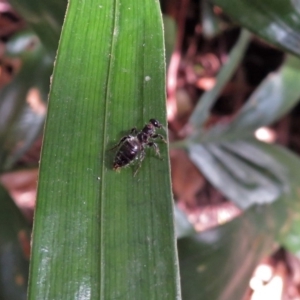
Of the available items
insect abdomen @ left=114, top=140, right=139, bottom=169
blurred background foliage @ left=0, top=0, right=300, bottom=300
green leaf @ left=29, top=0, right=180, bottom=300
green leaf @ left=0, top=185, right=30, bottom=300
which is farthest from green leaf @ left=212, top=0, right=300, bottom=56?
green leaf @ left=0, top=185, right=30, bottom=300

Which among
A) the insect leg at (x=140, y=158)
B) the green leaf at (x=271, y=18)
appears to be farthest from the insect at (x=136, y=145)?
the green leaf at (x=271, y=18)

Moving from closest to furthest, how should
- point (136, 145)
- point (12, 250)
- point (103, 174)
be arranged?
point (103, 174), point (136, 145), point (12, 250)

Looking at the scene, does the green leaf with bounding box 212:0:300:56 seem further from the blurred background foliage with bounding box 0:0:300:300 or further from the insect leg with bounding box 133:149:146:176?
the insect leg with bounding box 133:149:146:176

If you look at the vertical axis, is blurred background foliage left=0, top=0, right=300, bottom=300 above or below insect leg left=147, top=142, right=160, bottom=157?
above

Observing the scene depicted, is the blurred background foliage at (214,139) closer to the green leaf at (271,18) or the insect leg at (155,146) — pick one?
the green leaf at (271,18)

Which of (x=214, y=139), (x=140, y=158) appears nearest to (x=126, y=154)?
(x=140, y=158)

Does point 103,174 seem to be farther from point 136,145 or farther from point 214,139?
point 214,139

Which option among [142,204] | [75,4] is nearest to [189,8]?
[75,4]
